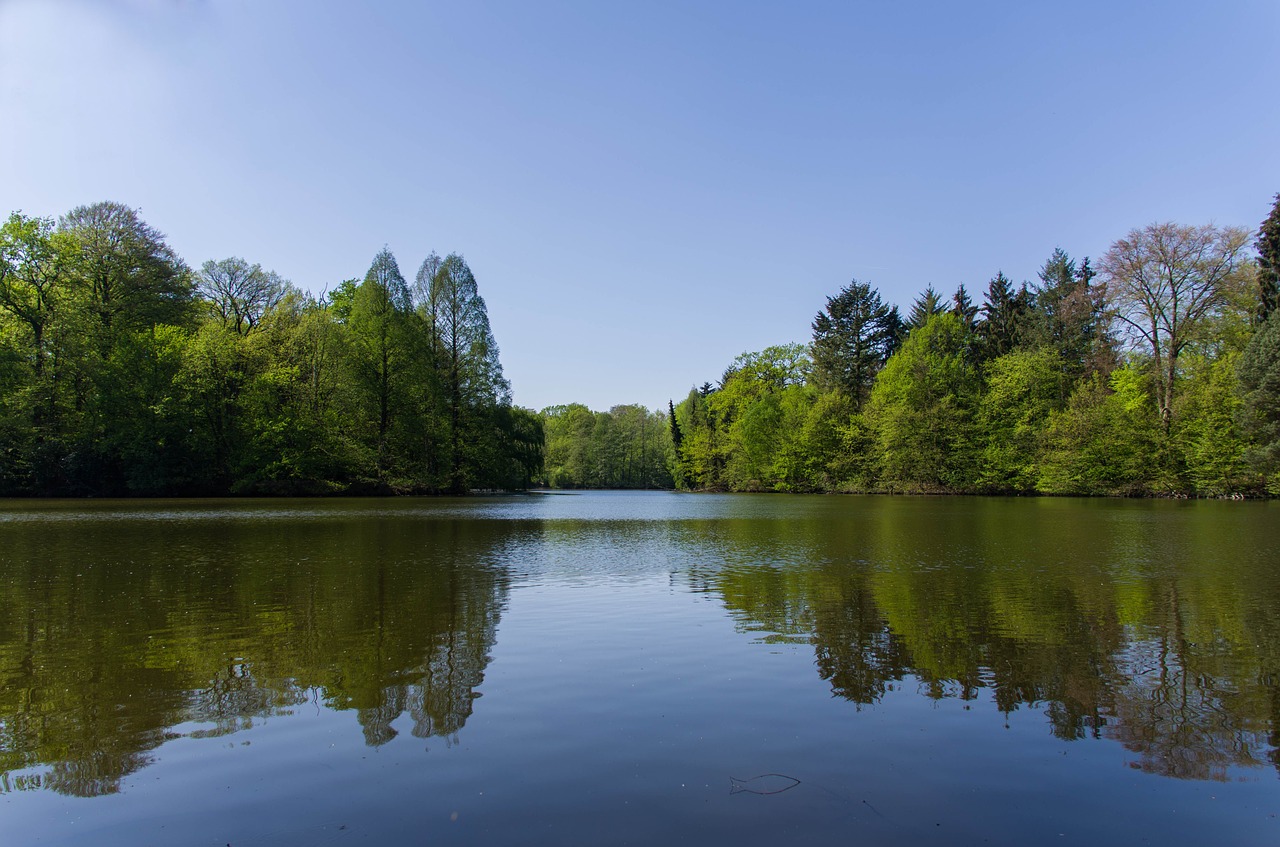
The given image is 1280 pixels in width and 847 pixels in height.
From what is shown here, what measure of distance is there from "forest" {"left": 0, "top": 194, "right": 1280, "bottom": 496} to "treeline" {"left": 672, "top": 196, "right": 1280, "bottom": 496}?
0.63 ft

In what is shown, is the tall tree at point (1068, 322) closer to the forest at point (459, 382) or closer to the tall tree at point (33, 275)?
the forest at point (459, 382)

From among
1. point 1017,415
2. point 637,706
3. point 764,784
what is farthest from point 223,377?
point 1017,415

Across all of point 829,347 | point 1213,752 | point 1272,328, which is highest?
point 829,347

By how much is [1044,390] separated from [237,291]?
70654 millimetres

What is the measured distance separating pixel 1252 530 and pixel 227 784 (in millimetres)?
30781

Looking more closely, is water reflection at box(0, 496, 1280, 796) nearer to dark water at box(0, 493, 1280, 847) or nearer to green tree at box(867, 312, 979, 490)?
dark water at box(0, 493, 1280, 847)

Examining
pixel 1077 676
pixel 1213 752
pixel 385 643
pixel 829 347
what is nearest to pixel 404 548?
pixel 385 643

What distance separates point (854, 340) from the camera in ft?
258

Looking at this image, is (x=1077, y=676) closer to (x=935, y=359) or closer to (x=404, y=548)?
(x=404, y=548)

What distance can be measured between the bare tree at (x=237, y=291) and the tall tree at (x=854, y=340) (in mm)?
55616

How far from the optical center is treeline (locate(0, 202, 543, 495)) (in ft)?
160

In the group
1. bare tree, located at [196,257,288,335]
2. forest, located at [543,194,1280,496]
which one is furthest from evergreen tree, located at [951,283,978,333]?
bare tree, located at [196,257,288,335]

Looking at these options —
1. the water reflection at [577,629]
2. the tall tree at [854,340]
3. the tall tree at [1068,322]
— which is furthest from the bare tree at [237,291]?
the tall tree at [1068,322]

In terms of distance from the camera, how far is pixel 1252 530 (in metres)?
24.8
